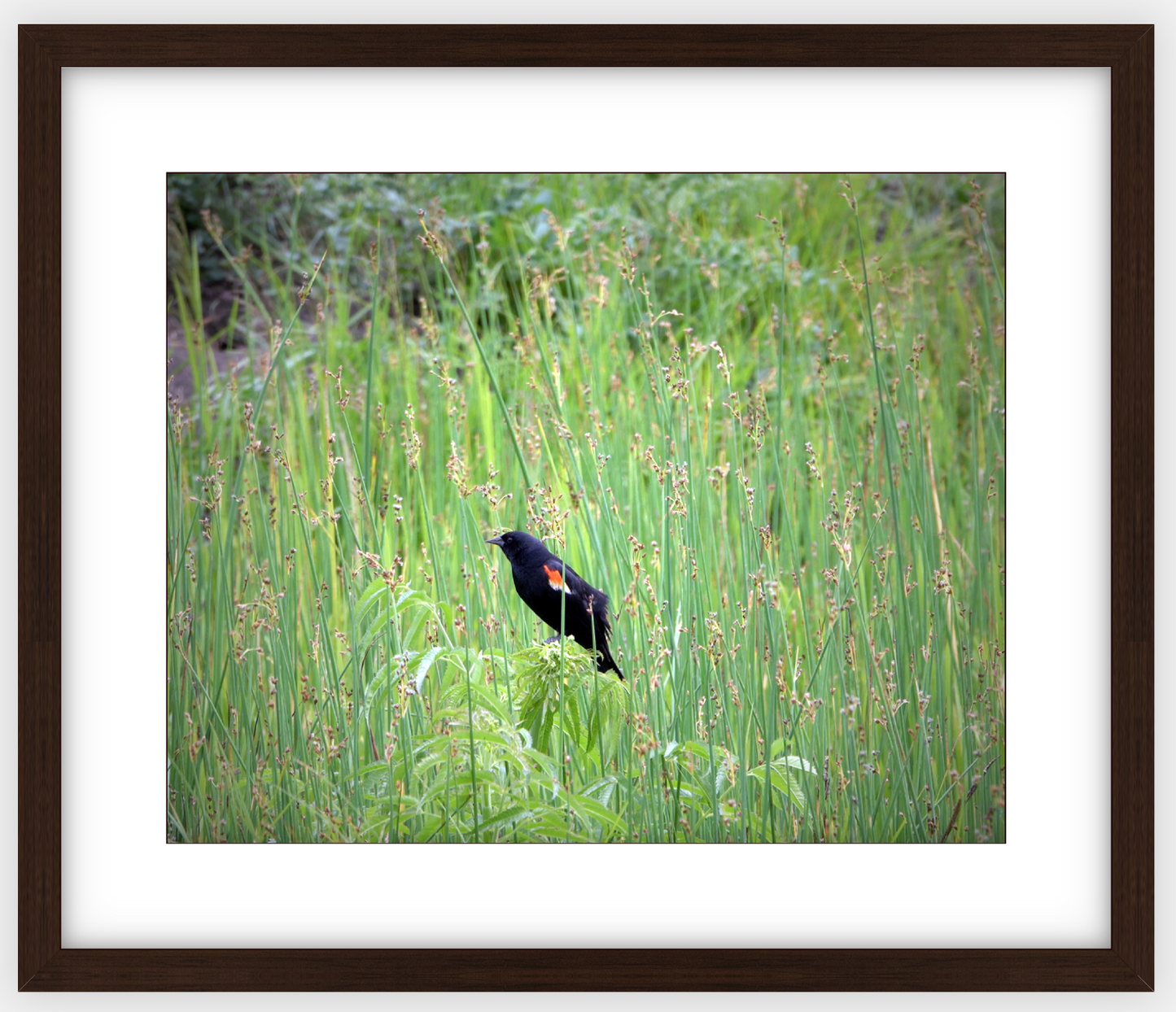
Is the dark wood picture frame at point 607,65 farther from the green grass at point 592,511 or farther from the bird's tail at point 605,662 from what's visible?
the bird's tail at point 605,662

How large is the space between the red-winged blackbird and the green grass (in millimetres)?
38

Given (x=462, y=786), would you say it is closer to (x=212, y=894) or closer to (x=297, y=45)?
(x=212, y=894)

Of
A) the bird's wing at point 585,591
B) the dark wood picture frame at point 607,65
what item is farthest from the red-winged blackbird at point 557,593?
the dark wood picture frame at point 607,65

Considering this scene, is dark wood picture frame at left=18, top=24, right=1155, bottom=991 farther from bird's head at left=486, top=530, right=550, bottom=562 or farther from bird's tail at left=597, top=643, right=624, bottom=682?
bird's head at left=486, top=530, right=550, bottom=562

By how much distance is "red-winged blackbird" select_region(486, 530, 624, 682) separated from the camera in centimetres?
172

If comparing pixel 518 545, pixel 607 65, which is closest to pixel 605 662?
pixel 518 545

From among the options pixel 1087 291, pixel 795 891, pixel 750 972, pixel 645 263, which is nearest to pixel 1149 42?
pixel 1087 291

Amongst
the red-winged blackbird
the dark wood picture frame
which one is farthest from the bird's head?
the dark wood picture frame

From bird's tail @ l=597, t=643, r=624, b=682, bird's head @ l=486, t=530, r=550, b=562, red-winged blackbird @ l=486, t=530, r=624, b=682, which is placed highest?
bird's head @ l=486, t=530, r=550, b=562

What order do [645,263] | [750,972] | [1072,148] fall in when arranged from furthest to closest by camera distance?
[645,263] < [1072,148] < [750,972]

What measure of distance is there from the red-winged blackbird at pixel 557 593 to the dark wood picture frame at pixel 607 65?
2.29 ft

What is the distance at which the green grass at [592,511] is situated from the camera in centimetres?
173

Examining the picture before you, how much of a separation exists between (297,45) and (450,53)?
35cm

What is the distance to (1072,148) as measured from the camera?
174 centimetres
